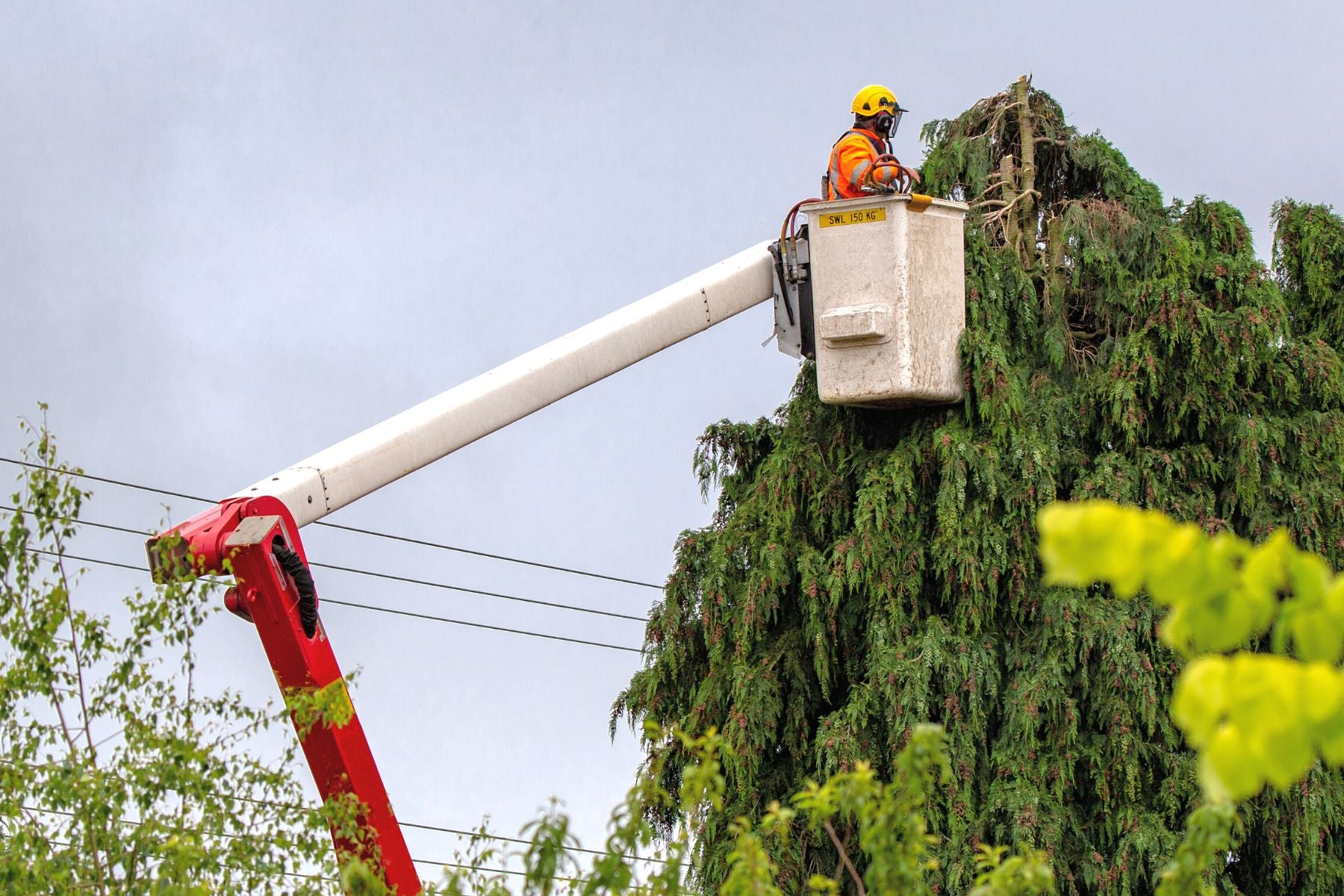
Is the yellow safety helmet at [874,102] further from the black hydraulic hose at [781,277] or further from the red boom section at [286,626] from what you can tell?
the red boom section at [286,626]

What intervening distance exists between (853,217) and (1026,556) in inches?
104

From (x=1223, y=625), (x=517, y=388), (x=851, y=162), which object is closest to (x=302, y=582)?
(x=517, y=388)

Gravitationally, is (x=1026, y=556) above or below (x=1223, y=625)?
above

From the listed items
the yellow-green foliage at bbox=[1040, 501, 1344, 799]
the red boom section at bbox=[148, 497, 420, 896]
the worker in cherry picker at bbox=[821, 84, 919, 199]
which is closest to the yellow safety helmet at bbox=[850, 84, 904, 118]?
the worker in cherry picker at bbox=[821, 84, 919, 199]

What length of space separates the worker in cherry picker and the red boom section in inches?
174

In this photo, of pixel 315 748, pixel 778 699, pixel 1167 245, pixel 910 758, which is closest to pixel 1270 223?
pixel 1167 245

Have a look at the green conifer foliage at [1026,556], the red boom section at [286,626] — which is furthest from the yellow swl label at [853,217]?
the red boom section at [286,626]

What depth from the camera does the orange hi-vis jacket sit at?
38.6 ft

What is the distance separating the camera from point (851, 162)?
12.0 meters

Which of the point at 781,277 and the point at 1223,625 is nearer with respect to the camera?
the point at 1223,625

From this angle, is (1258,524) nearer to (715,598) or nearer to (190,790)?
(715,598)

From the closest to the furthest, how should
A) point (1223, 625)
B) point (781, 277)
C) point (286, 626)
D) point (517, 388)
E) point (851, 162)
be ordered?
point (1223, 625) → point (286, 626) → point (517, 388) → point (851, 162) → point (781, 277)

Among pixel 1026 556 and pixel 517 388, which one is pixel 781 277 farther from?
pixel 1026 556

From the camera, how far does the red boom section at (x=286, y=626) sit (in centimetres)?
931
